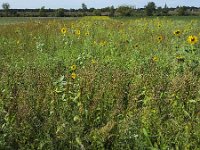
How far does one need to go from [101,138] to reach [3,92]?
46.2 inches

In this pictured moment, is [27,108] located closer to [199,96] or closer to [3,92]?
[3,92]

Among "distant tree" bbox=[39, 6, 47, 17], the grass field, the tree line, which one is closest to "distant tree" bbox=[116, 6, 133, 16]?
the tree line

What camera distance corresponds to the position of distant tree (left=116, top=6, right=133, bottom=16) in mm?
53188

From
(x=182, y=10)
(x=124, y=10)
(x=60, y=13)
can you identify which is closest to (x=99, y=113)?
(x=60, y=13)

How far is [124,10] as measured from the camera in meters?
54.2

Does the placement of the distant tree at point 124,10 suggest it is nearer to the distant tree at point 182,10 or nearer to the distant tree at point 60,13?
the distant tree at point 182,10

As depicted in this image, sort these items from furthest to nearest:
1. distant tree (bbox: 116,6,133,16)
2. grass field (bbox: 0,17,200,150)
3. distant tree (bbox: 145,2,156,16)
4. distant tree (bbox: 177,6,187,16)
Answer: distant tree (bbox: 145,2,156,16)
distant tree (bbox: 177,6,187,16)
distant tree (bbox: 116,6,133,16)
grass field (bbox: 0,17,200,150)

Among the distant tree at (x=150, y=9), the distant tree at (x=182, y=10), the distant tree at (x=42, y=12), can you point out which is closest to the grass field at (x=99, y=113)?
the distant tree at (x=150, y=9)

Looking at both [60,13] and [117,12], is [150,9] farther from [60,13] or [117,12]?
[60,13]

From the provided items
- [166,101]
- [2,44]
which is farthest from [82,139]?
[2,44]

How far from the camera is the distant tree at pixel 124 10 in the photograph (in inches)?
2094

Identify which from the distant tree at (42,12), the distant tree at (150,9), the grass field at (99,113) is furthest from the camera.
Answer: the distant tree at (42,12)

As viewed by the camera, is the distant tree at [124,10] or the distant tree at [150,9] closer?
the distant tree at [124,10]

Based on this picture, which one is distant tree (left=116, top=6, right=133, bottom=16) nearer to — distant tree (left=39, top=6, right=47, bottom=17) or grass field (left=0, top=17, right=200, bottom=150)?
distant tree (left=39, top=6, right=47, bottom=17)
